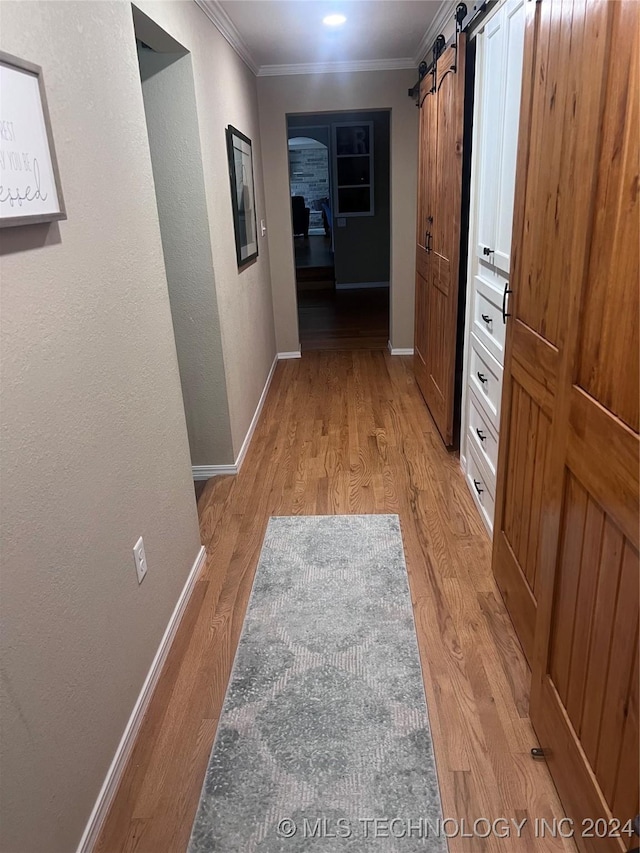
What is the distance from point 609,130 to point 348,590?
172 cm

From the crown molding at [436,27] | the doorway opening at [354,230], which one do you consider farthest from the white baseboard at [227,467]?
the doorway opening at [354,230]

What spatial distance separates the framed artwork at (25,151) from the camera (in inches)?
42.8

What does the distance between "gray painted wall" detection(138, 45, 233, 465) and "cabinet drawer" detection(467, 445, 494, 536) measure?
4.25ft

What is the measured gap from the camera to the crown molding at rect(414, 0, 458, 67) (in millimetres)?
3037

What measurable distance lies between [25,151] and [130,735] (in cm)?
151

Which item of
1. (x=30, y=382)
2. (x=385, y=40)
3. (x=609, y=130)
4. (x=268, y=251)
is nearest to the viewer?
(x=609, y=130)

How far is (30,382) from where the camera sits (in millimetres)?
1177

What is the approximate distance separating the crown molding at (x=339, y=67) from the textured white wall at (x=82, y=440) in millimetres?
2717

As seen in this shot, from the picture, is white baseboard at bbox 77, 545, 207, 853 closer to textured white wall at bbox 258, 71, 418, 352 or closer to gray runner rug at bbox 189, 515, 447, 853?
gray runner rug at bbox 189, 515, 447, 853

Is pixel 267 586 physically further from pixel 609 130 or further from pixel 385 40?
pixel 385 40

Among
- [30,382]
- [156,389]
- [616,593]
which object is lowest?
[616,593]

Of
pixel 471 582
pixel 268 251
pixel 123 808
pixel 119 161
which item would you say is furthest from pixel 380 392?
pixel 123 808

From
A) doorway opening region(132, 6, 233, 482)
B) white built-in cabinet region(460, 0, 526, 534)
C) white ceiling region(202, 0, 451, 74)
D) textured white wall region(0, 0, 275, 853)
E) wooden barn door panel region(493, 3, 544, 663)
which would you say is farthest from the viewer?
white ceiling region(202, 0, 451, 74)

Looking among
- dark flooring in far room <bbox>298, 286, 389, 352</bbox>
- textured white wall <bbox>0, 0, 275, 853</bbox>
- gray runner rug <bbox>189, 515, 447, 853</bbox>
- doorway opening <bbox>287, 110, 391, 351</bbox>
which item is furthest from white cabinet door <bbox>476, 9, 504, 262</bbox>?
doorway opening <bbox>287, 110, 391, 351</bbox>
